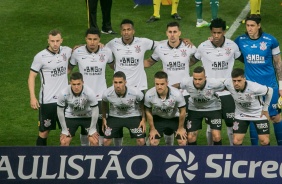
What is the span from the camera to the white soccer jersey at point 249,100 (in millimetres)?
14486

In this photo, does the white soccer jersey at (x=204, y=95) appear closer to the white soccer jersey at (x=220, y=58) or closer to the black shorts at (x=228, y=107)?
the black shorts at (x=228, y=107)

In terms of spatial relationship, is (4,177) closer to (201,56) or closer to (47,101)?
(47,101)

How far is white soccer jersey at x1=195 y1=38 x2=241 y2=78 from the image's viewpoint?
49.1ft

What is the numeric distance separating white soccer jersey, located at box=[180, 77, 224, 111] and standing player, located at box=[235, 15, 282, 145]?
0.67 metres

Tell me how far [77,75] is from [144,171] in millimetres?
1893

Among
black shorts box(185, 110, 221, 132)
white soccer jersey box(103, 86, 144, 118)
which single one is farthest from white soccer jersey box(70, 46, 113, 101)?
black shorts box(185, 110, 221, 132)

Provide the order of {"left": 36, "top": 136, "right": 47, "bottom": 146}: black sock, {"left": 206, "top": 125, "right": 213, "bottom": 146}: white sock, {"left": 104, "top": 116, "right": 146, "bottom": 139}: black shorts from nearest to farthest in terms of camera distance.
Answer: {"left": 104, "top": 116, "right": 146, "bottom": 139}: black shorts < {"left": 36, "top": 136, "right": 47, "bottom": 146}: black sock < {"left": 206, "top": 125, "right": 213, "bottom": 146}: white sock

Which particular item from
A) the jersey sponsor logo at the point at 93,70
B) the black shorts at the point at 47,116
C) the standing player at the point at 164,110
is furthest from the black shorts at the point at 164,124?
the black shorts at the point at 47,116

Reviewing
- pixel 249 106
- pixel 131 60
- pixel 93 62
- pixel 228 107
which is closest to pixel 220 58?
pixel 228 107

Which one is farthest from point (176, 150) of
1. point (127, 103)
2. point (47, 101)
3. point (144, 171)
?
point (47, 101)

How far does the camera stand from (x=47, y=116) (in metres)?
15.1

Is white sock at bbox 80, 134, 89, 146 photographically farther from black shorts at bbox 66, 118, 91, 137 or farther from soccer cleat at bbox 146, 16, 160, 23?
soccer cleat at bbox 146, 16, 160, 23

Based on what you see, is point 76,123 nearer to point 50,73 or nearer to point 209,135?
point 50,73

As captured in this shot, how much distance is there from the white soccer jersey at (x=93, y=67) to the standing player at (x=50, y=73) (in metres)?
0.21
